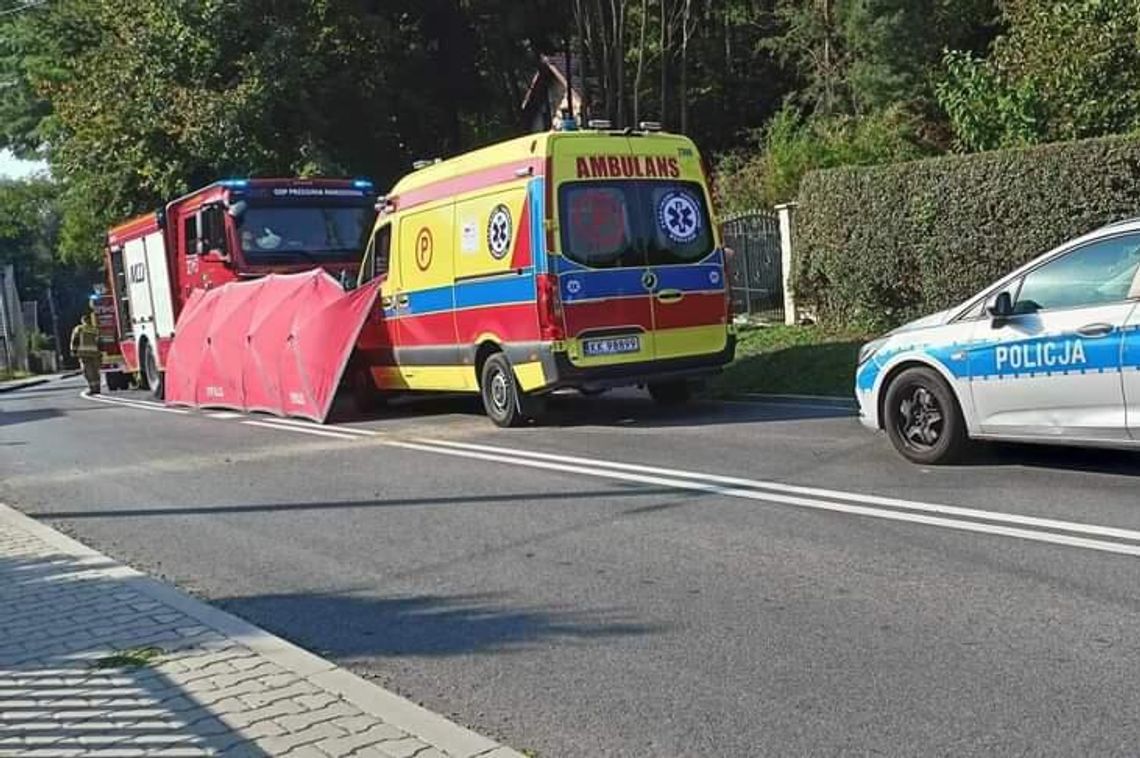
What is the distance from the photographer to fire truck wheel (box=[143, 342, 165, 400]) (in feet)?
71.4

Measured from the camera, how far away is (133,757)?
426cm

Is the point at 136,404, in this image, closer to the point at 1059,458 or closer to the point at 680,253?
the point at 680,253

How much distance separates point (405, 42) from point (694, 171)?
2103 centimetres

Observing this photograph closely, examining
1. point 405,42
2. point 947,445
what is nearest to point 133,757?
point 947,445

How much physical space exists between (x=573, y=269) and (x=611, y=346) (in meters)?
0.85

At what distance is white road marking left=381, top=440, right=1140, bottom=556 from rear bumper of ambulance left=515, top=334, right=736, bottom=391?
105 centimetres

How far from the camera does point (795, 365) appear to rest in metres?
14.6

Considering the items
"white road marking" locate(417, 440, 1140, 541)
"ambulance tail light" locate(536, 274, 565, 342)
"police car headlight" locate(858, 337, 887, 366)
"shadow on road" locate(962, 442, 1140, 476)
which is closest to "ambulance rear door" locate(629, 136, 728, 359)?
"ambulance tail light" locate(536, 274, 565, 342)

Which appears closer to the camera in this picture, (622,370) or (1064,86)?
(622,370)

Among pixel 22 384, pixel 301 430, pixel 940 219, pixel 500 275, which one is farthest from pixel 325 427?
pixel 22 384

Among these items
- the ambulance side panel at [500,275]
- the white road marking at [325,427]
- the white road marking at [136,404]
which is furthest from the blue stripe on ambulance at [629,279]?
the white road marking at [136,404]

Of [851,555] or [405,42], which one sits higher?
[405,42]

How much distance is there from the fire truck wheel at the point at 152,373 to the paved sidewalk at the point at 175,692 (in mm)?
15687

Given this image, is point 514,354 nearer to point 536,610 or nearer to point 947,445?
point 947,445
